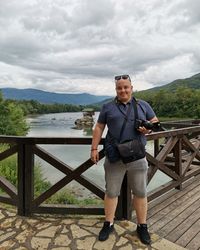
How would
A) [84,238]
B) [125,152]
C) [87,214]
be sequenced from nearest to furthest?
[125,152] < [84,238] < [87,214]

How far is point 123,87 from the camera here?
3.18 m

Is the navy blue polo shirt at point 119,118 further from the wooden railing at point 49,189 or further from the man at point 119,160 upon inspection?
the wooden railing at point 49,189

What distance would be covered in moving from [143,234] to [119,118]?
1381mm

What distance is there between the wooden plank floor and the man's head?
1719 millimetres

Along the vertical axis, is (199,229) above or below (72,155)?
above

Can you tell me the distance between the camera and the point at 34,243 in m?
3.29

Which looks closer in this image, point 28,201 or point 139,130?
point 139,130

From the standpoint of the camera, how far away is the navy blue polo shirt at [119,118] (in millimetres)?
3154

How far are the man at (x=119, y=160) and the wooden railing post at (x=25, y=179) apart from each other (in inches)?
42.8

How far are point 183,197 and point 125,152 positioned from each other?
2.35m

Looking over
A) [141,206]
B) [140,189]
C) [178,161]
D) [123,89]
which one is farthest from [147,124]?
[178,161]

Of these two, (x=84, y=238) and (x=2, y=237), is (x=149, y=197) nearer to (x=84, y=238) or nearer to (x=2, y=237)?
(x=84, y=238)

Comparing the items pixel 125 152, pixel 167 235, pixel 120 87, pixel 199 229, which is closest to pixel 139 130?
pixel 125 152

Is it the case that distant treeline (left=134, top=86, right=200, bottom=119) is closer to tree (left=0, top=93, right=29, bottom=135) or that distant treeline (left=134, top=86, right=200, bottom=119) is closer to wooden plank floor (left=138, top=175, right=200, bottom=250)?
tree (left=0, top=93, right=29, bottom=135)
